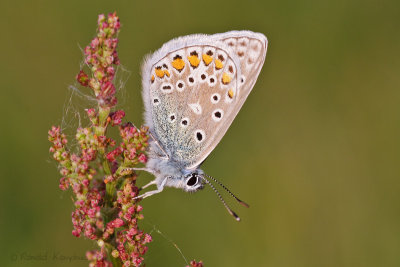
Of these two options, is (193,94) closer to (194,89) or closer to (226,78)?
(194,89)

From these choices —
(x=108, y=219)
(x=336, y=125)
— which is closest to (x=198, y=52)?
(x=108, y=219)

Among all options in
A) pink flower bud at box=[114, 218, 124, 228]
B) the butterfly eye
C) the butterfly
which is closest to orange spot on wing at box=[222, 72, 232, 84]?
the butterfly

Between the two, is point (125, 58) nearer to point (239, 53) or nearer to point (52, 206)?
point (52, 206)

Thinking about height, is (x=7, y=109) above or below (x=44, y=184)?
above

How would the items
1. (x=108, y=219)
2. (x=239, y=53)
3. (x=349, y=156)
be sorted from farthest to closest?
(x=349, y=156) → (x=239, y=53) → (x=108, y=219)

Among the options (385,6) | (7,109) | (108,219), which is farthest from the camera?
(385,6)

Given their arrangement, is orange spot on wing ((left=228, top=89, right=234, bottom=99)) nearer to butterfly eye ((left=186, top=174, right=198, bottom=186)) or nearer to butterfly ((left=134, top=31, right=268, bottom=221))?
butterfly ((left=134, top=31, right=268, bottom=221))

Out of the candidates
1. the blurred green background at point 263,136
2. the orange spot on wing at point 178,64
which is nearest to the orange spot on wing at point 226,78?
the orange spot on wing at point 178,64
